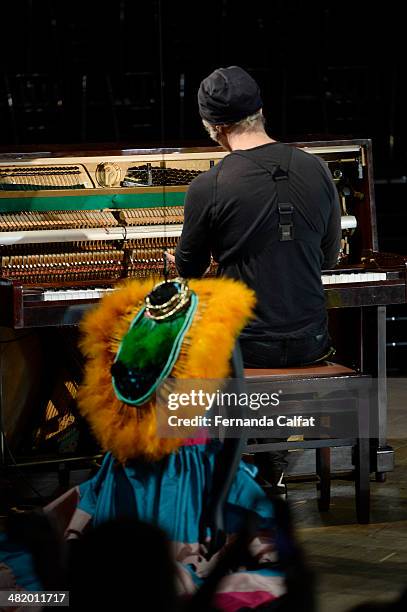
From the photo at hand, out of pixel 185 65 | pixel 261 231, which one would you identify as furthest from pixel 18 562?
pixel 185 65

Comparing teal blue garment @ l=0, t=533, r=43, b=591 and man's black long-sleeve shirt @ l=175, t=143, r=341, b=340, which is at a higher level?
man's black long-sleeve shirt @ l=175, t=143, r=341, b=340

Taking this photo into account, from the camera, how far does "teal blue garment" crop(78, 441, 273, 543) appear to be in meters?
2.82

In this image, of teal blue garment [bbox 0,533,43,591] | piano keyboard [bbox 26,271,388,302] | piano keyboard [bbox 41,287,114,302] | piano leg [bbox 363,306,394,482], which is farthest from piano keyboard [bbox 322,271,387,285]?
teal blue garment [bbox 0,533,43,591]

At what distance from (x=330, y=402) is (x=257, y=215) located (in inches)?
36.5

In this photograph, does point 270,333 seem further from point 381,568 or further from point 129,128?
point 129,128

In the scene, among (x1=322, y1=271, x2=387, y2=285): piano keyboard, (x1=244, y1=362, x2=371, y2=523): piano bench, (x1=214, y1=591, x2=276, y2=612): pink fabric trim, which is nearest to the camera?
(x1=214, y1=591, x2=276, y2=612): pink fabric trim

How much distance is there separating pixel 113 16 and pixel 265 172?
6617 mm

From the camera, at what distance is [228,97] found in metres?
3.67

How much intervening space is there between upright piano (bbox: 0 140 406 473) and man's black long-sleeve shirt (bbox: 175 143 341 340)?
88 cm

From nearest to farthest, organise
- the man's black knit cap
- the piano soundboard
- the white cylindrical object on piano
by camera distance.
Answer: the man's black knit cap < the piano soundboard < the white cylindrical object on piano

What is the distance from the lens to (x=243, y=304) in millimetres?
2900

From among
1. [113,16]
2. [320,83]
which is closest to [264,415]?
[320,83]

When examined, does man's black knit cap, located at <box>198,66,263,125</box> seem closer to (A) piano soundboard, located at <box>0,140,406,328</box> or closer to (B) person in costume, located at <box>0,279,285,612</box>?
(B) person in costume, located at <box>0,279,285,612</box>

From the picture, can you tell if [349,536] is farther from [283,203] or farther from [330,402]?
[283,203]
